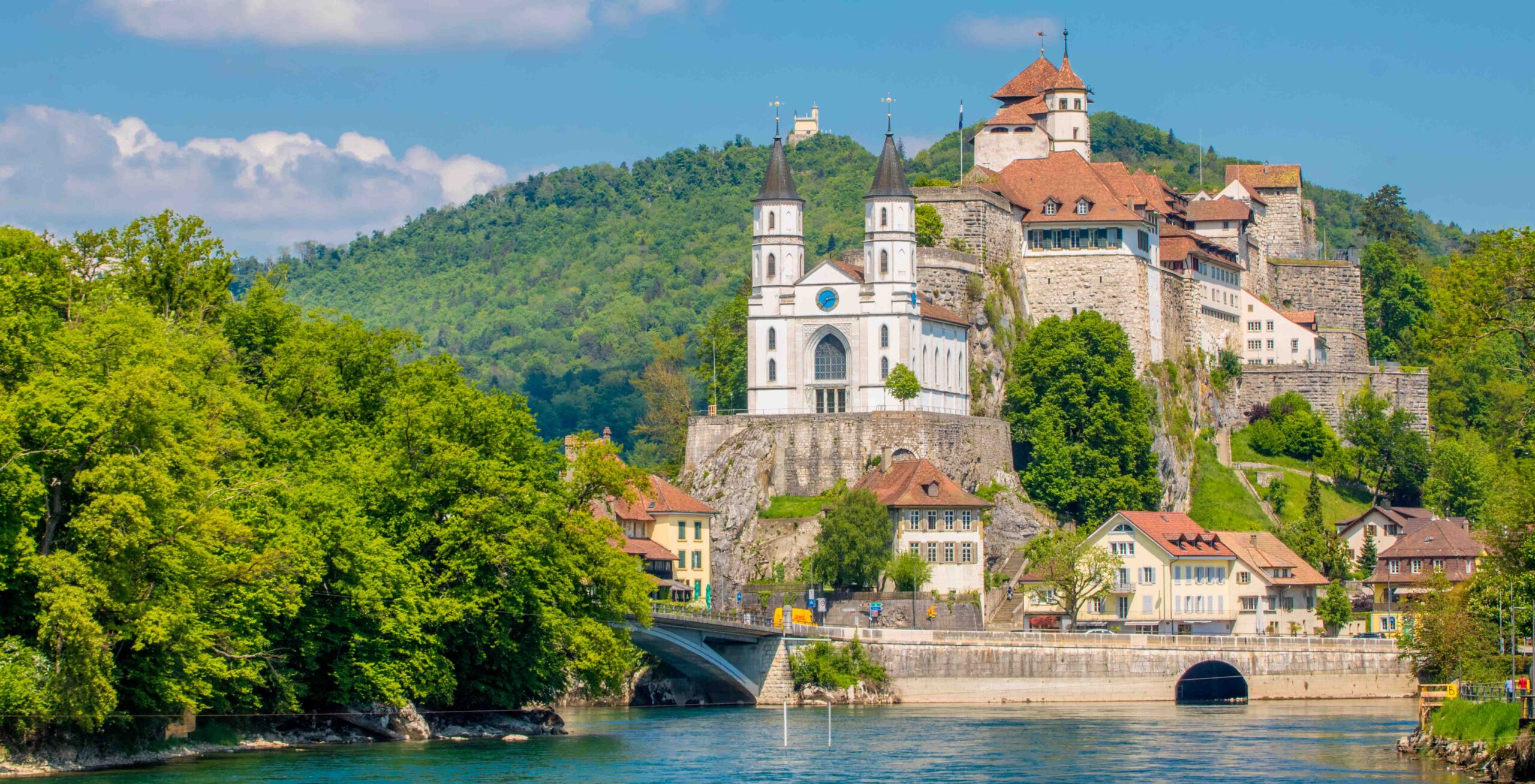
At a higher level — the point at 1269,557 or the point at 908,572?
the point at 1269,557

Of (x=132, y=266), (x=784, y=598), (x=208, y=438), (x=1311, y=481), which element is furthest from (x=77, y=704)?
(x=1311, y=481)

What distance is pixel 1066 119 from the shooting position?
143250 mm

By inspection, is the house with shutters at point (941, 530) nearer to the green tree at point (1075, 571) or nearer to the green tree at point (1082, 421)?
the green tree at point (1075, 571)

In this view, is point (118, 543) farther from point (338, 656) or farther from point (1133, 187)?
point (1133, 187)

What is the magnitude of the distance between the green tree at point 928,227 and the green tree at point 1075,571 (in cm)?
2038

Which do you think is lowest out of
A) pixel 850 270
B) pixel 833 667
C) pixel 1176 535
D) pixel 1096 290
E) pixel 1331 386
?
pixel 833 667

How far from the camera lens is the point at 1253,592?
111188 mm

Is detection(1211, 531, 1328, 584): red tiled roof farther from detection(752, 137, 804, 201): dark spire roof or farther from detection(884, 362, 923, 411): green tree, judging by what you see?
detection(752, 137, 804, 201): dark spire roof

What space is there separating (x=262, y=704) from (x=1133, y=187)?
247ft

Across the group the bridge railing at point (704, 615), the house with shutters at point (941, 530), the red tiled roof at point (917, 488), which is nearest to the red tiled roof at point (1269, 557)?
the red tiled roof at point (917, 488)

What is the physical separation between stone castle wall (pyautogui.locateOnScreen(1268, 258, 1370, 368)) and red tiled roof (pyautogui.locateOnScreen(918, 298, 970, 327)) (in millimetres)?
34779

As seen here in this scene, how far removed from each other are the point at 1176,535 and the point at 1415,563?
1163 centimetres

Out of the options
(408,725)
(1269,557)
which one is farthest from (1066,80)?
(408,725)

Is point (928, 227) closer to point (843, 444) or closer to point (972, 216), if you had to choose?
point (972, 216)
